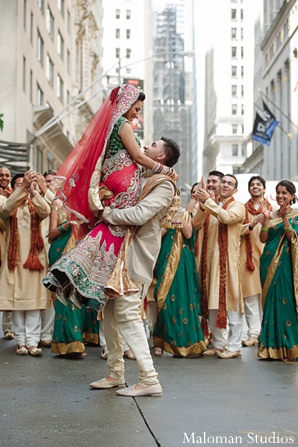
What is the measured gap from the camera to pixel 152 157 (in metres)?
5.67

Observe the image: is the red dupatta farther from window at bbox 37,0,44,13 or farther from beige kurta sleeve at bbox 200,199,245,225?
window at bbox 37,0,44,13

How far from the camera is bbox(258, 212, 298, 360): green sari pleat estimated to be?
7594 millimetres

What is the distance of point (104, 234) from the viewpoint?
18.1 feet

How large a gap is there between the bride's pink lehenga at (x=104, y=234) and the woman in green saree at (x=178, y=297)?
100 inches

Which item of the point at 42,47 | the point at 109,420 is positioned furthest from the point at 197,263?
the point at 42,47

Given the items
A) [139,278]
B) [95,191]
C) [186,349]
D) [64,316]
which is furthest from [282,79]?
[139,278]

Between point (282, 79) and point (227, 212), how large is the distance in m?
48.2

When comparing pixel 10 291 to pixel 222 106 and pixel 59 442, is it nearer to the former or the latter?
pixel 59 442

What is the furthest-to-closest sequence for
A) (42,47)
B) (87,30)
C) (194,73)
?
(194,73) → (87,30) → (42,47)

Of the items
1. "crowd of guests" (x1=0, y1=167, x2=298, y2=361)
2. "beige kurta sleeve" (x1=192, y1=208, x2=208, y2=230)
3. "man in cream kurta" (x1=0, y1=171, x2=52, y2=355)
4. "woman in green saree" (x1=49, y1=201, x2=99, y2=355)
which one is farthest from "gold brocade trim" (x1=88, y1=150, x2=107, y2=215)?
"beige kurta sleeve" (x1=192, y1=208, x2=208, y2=230)

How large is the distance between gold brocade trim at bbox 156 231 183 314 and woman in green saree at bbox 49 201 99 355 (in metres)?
0.79

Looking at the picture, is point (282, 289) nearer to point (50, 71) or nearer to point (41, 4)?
point (41, 4)

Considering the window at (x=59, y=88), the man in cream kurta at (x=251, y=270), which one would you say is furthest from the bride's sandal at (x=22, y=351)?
the window at (x=59, y=88)

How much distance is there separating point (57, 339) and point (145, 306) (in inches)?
42.9
